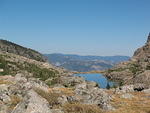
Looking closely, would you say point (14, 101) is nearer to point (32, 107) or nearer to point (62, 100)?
point (62, 100)

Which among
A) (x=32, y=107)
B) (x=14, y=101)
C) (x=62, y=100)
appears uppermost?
(x=32, y=107)

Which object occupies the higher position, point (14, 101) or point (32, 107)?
point (32, 107)

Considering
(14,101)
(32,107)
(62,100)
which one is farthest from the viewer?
(62,100)

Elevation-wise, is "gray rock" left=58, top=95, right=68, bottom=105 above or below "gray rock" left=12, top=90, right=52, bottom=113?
below

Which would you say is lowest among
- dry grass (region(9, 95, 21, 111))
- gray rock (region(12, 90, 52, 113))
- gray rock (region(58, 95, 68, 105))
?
dry grass (region(9, 95, 21, 111))

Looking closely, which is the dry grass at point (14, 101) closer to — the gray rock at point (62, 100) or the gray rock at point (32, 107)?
the gray rock at point (32, 107)

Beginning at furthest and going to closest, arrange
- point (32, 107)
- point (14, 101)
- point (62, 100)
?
point (62, 100)
point (14, 101)
point (32, 107)

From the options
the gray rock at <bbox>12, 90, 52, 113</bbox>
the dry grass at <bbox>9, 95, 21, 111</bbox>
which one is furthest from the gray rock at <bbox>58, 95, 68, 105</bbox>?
the gray rock at <bbox>12, 90, 52, 113</bbox>

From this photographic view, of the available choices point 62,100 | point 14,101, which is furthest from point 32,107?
point 14,101

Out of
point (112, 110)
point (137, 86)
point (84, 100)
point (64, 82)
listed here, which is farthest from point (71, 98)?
point (64, 82)

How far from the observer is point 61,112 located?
33.1 metres

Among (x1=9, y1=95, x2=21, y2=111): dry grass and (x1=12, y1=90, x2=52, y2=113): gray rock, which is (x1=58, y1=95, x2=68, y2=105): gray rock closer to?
(x1=9, y1=95, x2=21, y2=111): dry grass

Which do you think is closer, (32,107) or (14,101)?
(32,107)

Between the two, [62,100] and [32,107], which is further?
[62,100]
